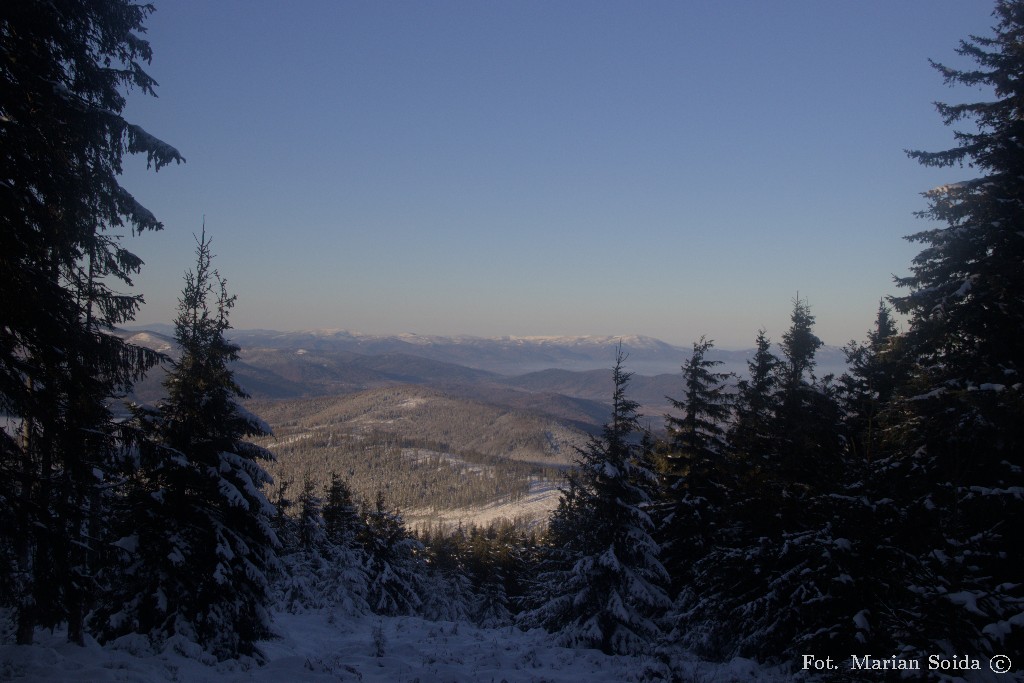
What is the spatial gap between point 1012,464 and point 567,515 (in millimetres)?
10698

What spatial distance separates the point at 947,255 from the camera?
39.1ft

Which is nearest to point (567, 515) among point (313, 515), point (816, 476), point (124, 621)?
point (816, 476)

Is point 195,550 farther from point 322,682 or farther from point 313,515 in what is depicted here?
point 313,515

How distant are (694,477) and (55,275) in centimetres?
1785

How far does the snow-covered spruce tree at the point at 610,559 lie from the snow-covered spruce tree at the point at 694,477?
7.27 feet

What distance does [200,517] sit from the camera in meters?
13.8

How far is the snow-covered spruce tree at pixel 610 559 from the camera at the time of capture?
1493cm

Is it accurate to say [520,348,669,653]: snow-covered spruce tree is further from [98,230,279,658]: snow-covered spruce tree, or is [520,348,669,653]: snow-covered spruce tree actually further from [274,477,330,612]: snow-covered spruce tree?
[274,477,330,612]: snow-covered spruce tree

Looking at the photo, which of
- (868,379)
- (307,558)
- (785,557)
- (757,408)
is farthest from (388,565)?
(868,379)

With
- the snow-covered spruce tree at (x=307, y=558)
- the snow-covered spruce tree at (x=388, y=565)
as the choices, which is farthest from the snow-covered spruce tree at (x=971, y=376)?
the snow-covered spruce tree at (x=388, y=565)

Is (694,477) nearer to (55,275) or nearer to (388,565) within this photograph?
(55,275)

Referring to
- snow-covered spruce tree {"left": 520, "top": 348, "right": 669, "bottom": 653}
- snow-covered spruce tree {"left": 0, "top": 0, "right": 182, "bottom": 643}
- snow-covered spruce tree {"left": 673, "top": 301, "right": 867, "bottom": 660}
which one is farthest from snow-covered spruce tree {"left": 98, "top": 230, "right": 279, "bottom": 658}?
snow-covered spruce tree {"left": 673, "top": 301, "right": 867, "bottom": 660}

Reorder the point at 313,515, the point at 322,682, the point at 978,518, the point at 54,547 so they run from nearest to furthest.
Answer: the point at 54,547 → the point at 978,518 → the point at 322,682 → the point at 313,515

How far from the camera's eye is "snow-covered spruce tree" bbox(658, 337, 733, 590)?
18.0 m
